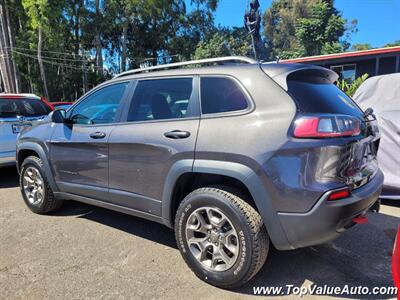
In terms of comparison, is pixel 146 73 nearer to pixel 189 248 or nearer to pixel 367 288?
pixel 189 248

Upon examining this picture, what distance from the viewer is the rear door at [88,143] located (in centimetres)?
371

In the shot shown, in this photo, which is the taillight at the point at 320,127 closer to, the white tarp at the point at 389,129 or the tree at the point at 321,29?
the white tarp at the point at 389,129

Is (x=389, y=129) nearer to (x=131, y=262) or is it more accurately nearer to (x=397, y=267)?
(x=397, y=267)

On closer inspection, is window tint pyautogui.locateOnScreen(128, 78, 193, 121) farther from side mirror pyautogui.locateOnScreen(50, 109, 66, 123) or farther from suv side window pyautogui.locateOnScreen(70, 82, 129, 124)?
side mirror pyautogui.locateOnScreen(50, 109, 66, 123)

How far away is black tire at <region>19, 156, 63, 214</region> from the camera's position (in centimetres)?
450

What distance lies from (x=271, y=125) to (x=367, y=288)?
1.59 metres

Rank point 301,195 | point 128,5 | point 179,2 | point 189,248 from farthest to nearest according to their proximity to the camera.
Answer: point 179,2 < point 128,5 < point 189,248 < point 301,195

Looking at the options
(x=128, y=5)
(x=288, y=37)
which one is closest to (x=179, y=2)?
(x=128, y=5)

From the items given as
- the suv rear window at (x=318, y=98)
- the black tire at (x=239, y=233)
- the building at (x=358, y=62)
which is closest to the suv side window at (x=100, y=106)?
the black tire at (x=239, y=233)

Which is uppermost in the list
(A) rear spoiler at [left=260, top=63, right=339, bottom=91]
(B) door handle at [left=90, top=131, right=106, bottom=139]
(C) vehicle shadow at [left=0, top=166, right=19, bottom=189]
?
(A) rear spoiler at [left=260, top=63, right=339, bottom=91]

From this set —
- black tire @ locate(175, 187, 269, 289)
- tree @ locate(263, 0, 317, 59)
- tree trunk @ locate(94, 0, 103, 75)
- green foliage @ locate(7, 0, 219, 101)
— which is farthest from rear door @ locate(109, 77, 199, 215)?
tree @ locate(263, 0, 317, 59)

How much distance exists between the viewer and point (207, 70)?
3.12 m

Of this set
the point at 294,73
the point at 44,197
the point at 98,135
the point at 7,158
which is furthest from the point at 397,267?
the point at 7,158

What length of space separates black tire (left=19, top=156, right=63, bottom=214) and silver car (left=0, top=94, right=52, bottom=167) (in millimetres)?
1560
